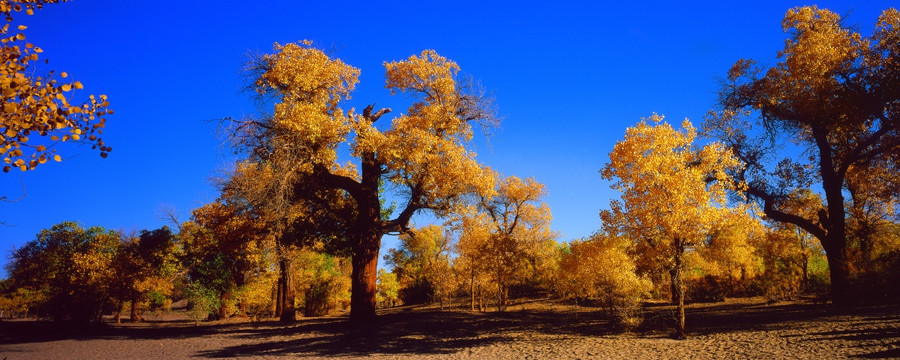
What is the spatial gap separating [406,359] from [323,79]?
36.7 ft

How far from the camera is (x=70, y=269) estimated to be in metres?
30.7

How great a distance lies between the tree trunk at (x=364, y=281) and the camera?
59.2 ft

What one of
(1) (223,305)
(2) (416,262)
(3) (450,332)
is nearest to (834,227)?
(3) (450,332)

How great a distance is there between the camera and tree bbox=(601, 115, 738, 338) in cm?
1266

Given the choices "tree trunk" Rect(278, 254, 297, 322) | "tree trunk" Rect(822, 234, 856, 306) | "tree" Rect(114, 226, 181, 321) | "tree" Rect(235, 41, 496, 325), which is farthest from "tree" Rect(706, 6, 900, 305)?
"tree" Rect(114, 226, 181, 321)

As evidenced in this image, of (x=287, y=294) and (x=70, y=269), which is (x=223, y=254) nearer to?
(x=287, y=294)

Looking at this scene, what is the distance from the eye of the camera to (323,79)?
1753cm

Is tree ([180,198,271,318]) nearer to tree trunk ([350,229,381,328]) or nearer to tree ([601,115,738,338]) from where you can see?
tree trunk ([350,229,381,328])

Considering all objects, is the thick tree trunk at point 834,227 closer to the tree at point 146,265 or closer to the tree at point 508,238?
the tree at point 508,238

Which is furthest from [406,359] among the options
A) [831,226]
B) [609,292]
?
[831,226]

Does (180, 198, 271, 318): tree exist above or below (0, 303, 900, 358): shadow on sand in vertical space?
above

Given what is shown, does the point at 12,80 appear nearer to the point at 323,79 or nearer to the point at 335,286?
the point at 323,79

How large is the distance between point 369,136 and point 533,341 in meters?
9.20

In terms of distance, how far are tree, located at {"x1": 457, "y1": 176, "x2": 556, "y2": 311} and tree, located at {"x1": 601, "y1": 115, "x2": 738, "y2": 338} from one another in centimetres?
1040
